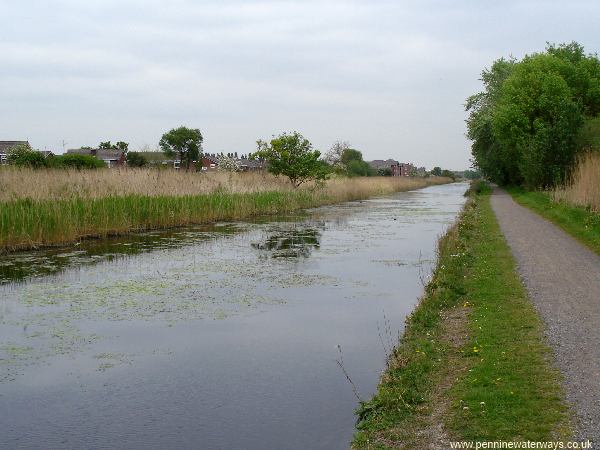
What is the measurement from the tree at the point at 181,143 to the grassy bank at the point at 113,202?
5094 centimetres

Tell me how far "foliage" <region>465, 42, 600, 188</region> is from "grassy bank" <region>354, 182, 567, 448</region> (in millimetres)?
27177

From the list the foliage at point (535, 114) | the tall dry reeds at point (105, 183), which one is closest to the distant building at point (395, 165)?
the foliage at point (535, 114)

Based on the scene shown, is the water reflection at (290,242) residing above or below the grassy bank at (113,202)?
below

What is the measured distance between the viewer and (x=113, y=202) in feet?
67.4

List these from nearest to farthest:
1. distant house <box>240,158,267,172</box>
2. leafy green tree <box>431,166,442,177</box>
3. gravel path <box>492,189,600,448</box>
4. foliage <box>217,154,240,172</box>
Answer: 1. gravel path <box>492,189,600,448</box>
2. distant house <box>240,158,267,172</box>
3. foliage <box>217,154,240,172</box>
4. leafy green tree <box>431,166,442,177</box>

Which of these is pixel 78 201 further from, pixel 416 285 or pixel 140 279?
pixel 416 285

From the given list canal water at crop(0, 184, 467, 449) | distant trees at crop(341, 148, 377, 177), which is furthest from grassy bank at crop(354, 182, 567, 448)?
distant trees at crop(341, 148, 377, 177)

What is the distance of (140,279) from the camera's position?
1272 cm

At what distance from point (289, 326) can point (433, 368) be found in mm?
3064

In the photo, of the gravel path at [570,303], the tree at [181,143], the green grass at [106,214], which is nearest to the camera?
the gravel path at [570,303]

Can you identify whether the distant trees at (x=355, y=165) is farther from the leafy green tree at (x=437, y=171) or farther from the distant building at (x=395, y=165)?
the leafy green tree at (x=437, y=171)

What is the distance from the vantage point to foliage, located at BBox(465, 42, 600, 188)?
3409 cm

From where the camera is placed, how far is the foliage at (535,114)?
34.1 meters

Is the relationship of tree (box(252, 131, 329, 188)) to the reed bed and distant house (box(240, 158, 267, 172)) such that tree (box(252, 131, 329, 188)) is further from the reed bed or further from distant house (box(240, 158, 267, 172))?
the reed bed
